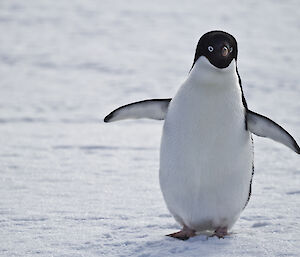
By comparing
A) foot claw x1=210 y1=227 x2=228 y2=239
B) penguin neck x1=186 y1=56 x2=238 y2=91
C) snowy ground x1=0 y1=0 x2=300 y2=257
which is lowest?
snowy ground x1=0 y1=0 x2=300 y2=257

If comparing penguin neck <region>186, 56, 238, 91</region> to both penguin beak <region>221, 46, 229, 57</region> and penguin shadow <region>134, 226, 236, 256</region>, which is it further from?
penguin shadow <region>134, 226, 236, 256</region>

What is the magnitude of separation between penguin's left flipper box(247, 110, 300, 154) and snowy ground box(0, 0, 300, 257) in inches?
18.0

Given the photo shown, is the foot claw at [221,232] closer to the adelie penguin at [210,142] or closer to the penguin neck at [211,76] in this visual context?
the adelie penguin at [210,142]

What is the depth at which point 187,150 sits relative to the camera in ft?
10.2

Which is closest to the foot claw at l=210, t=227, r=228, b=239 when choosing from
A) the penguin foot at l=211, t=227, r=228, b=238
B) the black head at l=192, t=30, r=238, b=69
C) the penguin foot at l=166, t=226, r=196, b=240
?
the penguin foot at l=211, t=227, r=228, b=238

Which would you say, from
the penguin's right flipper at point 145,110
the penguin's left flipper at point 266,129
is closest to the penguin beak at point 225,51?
the penguin's left flipper at point 266,129

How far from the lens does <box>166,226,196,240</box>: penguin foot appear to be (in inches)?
126

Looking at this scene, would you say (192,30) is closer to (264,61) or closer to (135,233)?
(264,61)

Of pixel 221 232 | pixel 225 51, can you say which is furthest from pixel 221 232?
pixel 225 51

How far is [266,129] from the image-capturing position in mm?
3260

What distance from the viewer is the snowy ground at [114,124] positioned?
10.8 feet

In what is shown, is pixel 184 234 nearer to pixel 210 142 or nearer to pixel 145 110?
pixel 210 142

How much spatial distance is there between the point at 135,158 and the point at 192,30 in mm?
9679

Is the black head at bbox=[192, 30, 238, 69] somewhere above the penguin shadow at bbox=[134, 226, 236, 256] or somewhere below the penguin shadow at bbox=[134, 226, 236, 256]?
above
